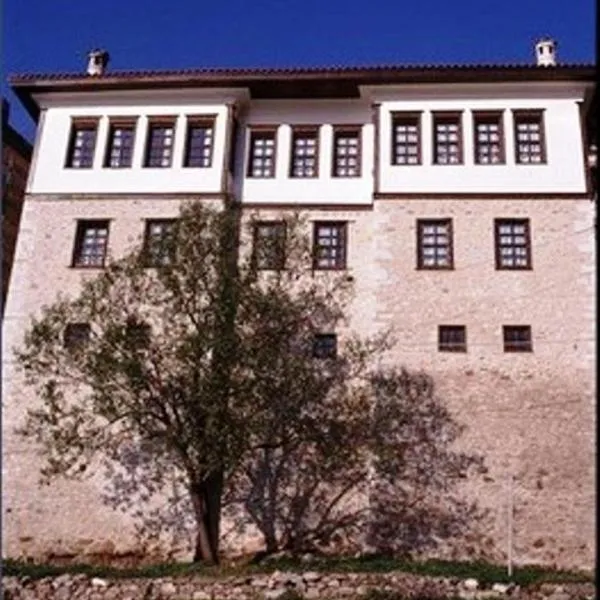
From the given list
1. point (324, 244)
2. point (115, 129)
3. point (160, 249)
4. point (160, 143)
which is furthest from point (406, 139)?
point (115, 129)

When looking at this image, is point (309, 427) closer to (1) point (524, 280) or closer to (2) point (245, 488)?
(2) point (245, 488)

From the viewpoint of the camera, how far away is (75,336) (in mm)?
18281

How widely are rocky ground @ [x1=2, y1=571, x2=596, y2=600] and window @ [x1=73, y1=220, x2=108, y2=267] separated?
320 inches

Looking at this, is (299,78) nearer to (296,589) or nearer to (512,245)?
(512,245)

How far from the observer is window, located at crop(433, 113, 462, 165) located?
20.1m

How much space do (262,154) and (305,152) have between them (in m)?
1.11

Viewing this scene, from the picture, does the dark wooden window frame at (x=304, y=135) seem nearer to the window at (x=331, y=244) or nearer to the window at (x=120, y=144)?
the window at (x=331, y=244)

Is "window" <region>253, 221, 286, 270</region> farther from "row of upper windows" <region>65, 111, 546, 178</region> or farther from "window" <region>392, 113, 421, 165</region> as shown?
"window" <region>392, 113, 421, 165</region>

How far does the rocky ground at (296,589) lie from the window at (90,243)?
813 cm

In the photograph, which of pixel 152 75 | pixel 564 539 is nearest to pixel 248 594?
pixel 564 539

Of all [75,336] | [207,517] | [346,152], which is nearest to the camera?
[207,517]

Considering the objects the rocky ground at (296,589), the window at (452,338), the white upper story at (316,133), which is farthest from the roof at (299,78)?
the rocky ground at (296,589)

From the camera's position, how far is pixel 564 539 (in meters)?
16.8

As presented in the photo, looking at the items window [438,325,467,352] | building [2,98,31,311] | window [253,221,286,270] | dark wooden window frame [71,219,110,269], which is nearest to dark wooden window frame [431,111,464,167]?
window [438,325,467,352]
